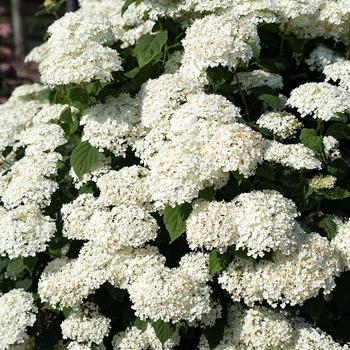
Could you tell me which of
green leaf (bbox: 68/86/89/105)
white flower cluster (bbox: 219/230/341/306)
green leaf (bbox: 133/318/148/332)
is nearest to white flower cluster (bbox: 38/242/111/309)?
green leaf (bbox: 133/318/148/332)

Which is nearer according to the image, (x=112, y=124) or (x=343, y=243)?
(x=343, y=243)

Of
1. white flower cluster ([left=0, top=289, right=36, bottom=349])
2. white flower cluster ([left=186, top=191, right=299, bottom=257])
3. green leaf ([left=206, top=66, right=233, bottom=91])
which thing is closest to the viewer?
white flower cluster ([left=186, top=191, right=299, bottom=257])

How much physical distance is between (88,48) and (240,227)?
153cm

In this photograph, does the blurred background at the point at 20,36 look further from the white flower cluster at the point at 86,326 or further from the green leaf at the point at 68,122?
the white flower cluster at the point at 86,326

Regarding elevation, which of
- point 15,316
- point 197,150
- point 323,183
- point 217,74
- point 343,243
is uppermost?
point 217,74

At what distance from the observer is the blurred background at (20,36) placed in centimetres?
755

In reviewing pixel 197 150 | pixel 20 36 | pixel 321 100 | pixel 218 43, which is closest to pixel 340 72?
pixel 321 100

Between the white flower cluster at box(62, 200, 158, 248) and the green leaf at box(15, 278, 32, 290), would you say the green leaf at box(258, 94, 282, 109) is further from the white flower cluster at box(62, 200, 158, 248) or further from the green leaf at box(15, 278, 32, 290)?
the green leaf at box(15, 278, 32, 290)

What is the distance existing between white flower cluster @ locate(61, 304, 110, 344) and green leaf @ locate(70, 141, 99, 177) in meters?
0.83

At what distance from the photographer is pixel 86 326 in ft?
12.2

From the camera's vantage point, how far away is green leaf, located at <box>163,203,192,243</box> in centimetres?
353

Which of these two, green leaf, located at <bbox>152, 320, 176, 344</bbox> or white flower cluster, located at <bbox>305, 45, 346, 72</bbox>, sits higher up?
white flower cluster, located at <bbox>305, 45, 346, 72</bbox>

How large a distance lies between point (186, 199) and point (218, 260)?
396 mm

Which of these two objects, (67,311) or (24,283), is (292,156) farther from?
(24,283)
